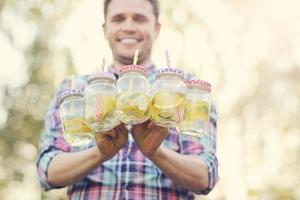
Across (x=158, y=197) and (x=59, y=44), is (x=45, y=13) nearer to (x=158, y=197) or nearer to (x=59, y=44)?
(x=59, y=44)

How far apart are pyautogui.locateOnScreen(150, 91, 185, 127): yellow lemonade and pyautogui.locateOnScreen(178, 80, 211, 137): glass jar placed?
69mm

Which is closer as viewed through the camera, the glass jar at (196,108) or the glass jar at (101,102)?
the glass jar at (101,102)

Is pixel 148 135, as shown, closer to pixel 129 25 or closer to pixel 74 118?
pixel 74 118

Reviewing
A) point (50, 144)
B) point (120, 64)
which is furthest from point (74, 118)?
point (120, 64)

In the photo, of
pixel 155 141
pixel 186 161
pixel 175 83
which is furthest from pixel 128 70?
pixel 186 161

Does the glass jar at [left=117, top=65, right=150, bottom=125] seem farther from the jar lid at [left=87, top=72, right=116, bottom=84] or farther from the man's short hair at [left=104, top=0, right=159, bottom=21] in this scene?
the man's short hair at [left=104, top=0, right=159, bottom=21]

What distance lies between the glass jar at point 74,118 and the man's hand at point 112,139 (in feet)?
0.13

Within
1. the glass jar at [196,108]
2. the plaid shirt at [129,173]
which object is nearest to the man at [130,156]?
the plaid shirt at [129,173]

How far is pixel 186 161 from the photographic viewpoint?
260 cm

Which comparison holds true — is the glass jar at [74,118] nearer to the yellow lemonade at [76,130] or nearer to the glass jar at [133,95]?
the yellow lemonade at [76,130]

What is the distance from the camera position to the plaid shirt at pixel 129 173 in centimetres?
261

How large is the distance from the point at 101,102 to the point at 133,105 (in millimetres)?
101

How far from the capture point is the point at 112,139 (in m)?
2.33

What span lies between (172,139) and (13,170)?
8.45 metres
